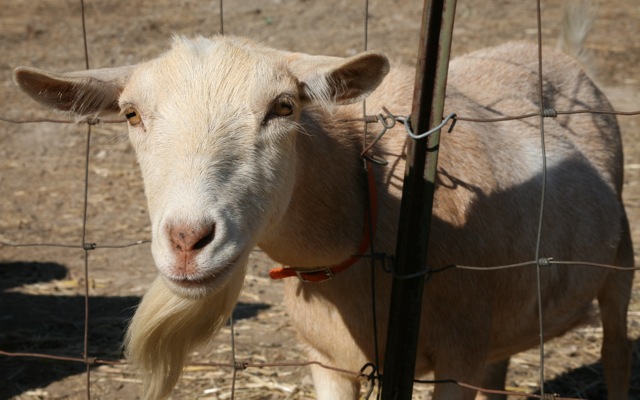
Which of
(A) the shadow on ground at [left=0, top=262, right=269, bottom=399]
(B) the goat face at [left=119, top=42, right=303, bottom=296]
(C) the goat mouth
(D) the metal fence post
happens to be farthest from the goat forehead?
(A) the shadow on ground at [left=0, top=262, right=269, bottom=399]

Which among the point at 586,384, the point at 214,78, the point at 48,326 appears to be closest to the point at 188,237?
the point at 214,78

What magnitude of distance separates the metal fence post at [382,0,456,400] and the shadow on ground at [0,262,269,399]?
1700mm

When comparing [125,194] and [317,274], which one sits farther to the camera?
[125,194]

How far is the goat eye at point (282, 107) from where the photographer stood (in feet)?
9.17

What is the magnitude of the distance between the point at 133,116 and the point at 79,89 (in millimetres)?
213

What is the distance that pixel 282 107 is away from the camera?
281 cm

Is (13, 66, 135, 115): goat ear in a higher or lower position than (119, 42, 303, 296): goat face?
higher

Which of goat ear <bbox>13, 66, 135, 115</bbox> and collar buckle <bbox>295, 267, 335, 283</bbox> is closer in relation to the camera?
goat ear <bbox>13, 66, 135, 115</bbox>

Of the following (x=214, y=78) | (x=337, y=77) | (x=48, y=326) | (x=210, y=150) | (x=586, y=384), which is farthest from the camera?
(x=48, y=326)

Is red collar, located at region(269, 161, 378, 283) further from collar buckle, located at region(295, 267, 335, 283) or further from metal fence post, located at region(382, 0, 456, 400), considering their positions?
metal fence post, located at region(382, 0, 456, 400)

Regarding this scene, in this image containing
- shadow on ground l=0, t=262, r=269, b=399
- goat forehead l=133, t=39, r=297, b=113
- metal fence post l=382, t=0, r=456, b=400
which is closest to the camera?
goat forehead l=133, t=39, r=297, b=113

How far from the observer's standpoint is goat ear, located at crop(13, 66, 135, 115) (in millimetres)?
2846

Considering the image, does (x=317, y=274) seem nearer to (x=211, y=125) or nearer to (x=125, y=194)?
(x=211, y=125)

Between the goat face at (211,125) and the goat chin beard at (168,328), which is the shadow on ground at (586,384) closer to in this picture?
the goat chin beard at (168,328)
